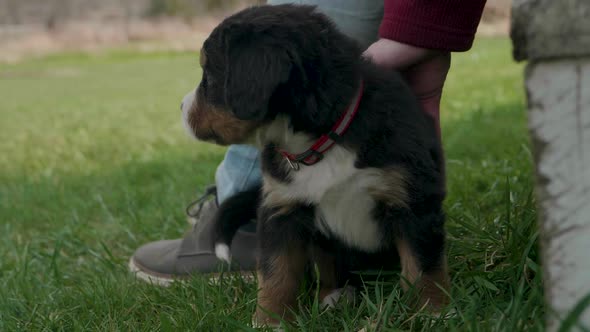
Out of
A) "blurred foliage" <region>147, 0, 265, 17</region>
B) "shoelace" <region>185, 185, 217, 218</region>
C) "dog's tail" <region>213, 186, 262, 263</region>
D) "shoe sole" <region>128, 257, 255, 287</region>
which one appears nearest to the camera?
"shoe sole" <region>128, 257, 255, 287</region>

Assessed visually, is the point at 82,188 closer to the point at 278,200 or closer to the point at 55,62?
the point at 278,200

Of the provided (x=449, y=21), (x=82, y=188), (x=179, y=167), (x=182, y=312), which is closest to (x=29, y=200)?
(x=82, y=188)

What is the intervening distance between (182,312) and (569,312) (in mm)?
1185

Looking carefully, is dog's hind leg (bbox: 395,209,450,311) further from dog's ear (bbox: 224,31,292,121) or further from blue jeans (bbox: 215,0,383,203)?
blue jeans (bbox: 215,0,383,203)

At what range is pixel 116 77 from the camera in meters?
19.2

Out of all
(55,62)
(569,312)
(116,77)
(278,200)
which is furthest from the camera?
(55,62)

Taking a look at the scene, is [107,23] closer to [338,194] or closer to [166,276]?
[166,276]

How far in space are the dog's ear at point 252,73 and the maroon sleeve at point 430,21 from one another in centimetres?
55

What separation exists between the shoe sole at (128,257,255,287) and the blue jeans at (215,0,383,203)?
1.44ft

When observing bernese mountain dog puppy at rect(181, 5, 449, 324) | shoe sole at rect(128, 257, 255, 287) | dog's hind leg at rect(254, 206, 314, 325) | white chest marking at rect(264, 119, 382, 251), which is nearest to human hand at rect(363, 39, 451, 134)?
bernese mountain dog puppy at rect(181, 5, 449, 324)

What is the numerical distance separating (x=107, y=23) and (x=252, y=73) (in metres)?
32.2

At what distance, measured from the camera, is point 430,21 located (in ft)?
7.68

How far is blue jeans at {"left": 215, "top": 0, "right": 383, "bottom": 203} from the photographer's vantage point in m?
2.69

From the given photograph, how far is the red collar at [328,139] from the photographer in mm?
2057
